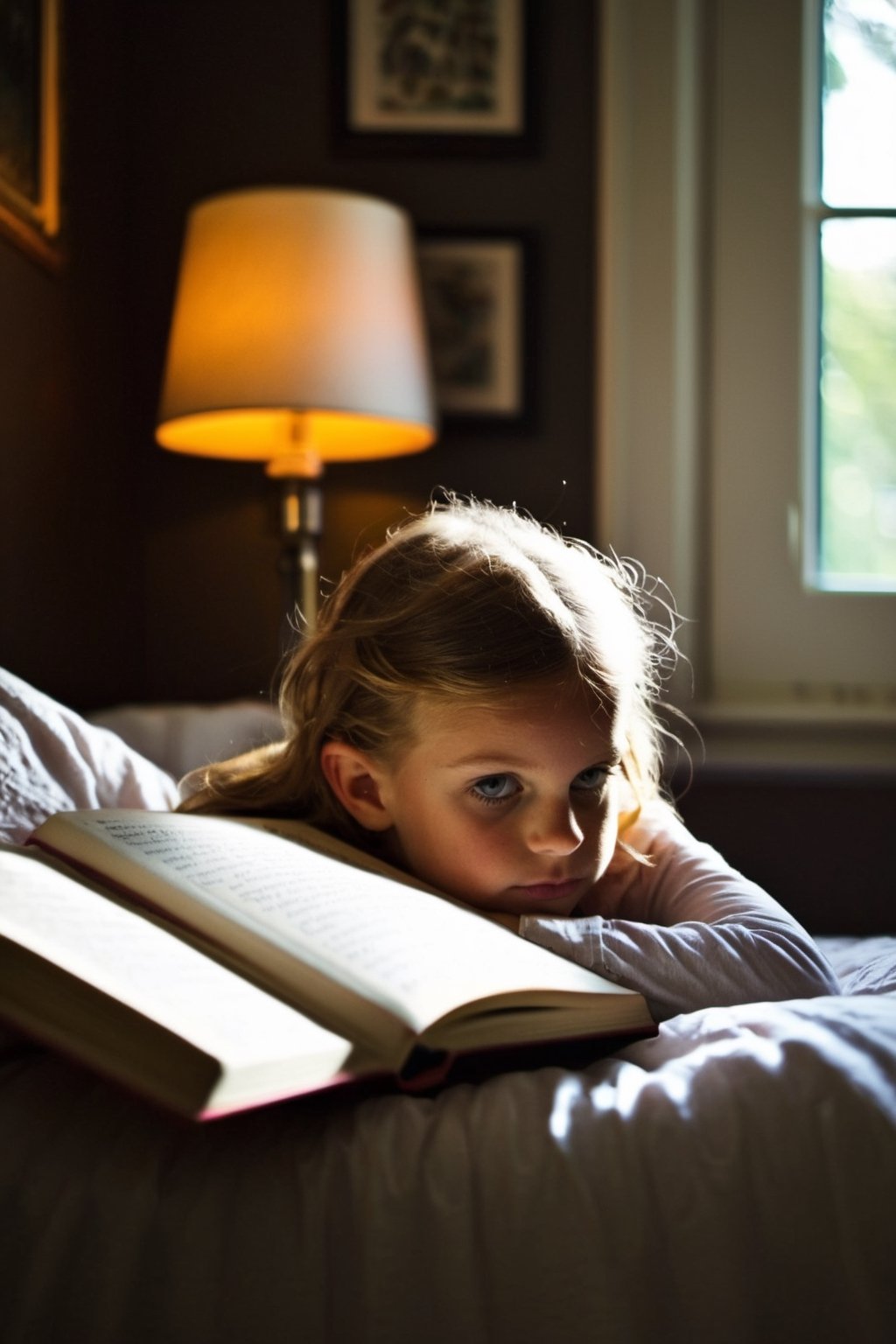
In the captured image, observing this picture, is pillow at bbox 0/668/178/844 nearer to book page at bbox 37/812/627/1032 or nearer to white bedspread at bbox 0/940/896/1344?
book page at bbox 37/812/627/1032

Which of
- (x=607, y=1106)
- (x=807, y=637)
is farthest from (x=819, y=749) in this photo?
(x=607, y=1106)

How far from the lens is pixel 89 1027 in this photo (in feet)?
1.58

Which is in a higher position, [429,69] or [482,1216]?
[429,69]

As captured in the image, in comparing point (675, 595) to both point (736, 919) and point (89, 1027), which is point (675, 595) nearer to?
point (736, 919)

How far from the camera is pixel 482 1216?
45cm

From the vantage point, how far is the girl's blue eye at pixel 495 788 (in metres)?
0.77

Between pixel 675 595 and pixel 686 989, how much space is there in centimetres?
118

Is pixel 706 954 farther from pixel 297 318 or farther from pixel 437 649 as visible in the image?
pixel 297 318

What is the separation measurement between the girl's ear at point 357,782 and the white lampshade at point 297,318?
2.18 feet

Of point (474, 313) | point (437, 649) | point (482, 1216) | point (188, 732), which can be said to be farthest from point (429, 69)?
point (482, 1216)

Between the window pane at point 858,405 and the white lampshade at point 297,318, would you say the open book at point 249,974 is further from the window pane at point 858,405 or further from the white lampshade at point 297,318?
the window pane at point 858,405

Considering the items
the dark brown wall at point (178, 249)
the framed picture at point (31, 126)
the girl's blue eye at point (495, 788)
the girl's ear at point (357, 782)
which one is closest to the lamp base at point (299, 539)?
the dark brown wall at point (178, 249)

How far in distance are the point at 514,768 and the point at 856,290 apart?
4.49 feet

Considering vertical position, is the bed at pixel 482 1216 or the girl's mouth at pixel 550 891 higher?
the girl's mouth at pixel 550 891
